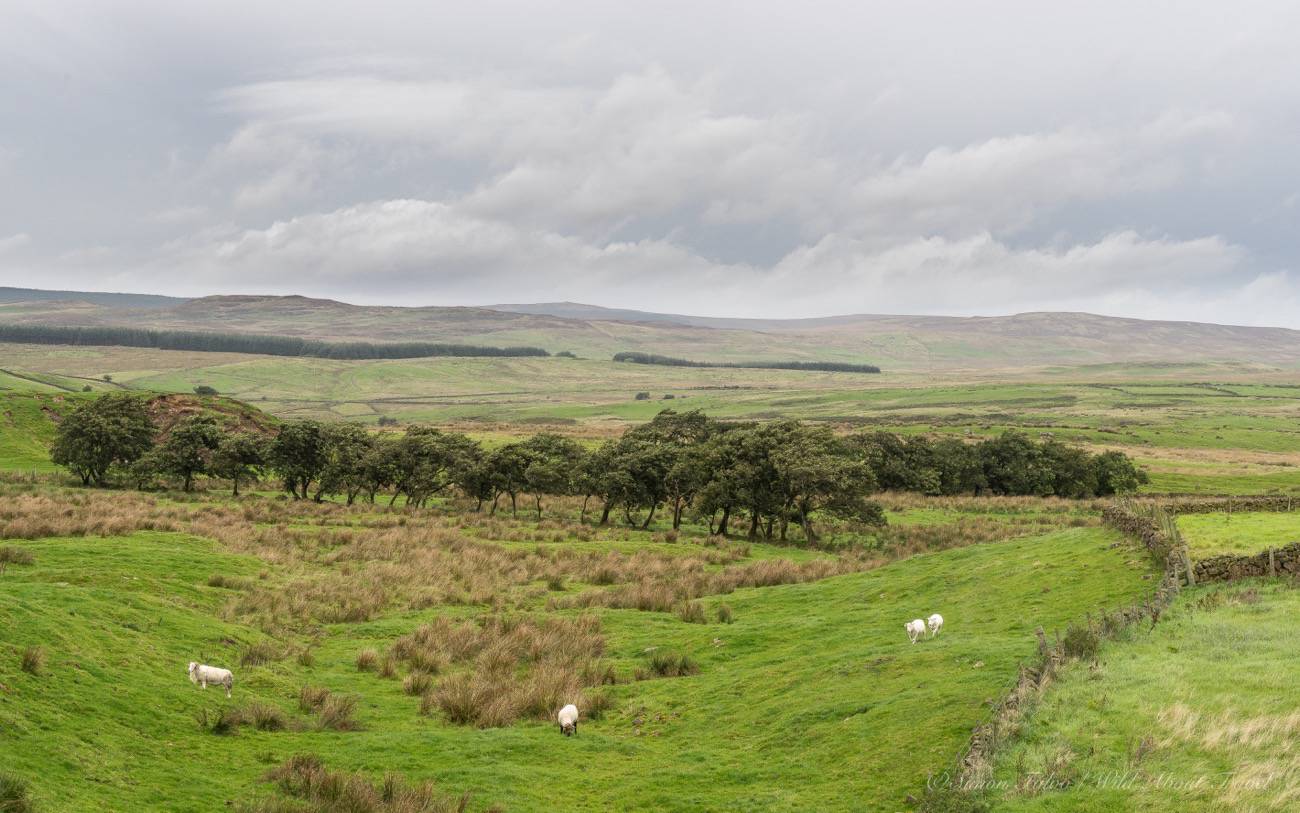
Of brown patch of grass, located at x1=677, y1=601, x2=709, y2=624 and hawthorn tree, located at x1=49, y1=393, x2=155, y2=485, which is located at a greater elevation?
hawthorn tree, located at x1=49, y1=393, x2=155, y2=485

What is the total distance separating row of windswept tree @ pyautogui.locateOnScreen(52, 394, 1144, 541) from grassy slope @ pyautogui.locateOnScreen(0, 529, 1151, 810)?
27399 mm

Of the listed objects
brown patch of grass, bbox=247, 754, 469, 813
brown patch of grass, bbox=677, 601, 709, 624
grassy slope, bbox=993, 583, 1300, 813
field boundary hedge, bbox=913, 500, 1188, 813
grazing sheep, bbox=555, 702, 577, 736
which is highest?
grassy slope, bbox=993, 583, 1300, 813

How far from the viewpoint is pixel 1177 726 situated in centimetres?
1127

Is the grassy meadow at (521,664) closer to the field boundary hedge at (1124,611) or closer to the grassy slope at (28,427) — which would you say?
the field boundary hedge at (1124,611)

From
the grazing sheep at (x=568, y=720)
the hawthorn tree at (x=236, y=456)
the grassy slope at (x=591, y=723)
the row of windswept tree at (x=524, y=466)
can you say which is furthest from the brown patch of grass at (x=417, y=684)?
the hawthorn tree at (x=236, y=456)

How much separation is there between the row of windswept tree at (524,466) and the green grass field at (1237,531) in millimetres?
21508

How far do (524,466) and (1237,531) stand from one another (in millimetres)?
44058

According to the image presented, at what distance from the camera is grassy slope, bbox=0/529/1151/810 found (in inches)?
501

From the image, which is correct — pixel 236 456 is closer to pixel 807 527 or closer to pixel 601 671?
pixel 807 527

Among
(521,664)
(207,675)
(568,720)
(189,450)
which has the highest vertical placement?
(207,675)

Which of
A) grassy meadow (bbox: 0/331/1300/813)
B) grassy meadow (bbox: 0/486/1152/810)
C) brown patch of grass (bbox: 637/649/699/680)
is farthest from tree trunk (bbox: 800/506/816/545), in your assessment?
brown patch of grass (bbox: 637/649/699/680)

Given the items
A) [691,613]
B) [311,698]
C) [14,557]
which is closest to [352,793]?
[311,698]

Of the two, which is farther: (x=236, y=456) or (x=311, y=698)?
(x=236, y=456)

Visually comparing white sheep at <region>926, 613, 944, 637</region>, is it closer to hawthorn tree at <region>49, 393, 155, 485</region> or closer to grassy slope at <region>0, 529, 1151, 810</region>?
grassy slope at <region>0, 529, 1151, 810</region>
